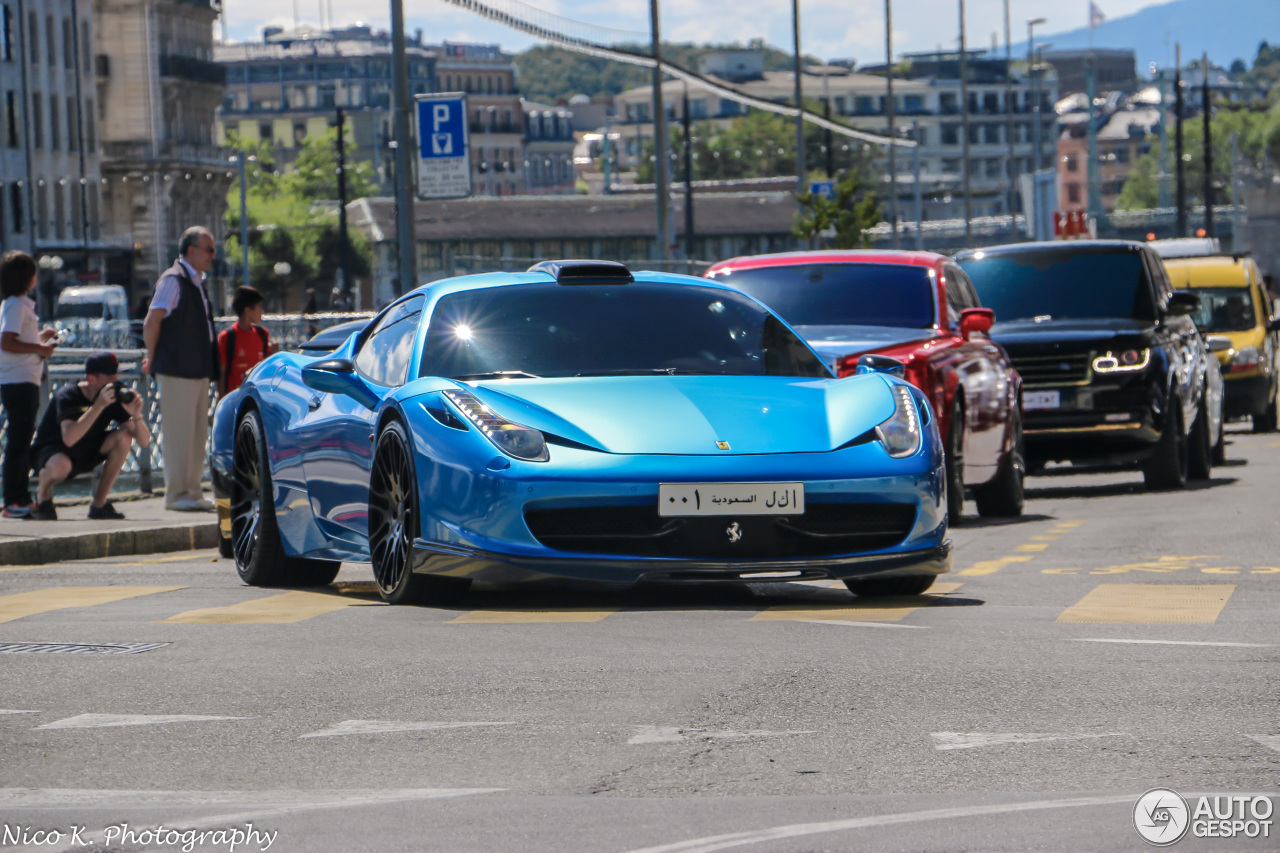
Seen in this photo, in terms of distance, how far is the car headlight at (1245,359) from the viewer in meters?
25.0

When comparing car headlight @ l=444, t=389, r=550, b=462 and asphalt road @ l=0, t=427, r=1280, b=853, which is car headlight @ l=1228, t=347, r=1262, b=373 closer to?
asphalt road @ l=0, t=427, r=1280, b=853

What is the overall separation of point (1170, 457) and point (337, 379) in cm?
938

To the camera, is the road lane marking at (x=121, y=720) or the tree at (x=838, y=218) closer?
the road lane marking at (x=121, y=720)

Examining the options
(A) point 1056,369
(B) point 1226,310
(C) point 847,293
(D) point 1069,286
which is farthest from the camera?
(B) point 1226,310

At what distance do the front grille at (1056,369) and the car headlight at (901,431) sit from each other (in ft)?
27.4

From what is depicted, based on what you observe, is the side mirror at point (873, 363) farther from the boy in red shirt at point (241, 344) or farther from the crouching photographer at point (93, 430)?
the boy in red shirt at point (241, 344)

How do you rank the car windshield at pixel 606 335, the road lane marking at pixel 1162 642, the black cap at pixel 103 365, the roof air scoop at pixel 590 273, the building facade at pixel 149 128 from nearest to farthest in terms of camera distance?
the road lane marking at pixel 1162 642 < the car windshield at pixel 606 335 < the roof air scoop at pixel 590 273 < the black cap at pixel 103 365 < the building facade at pixel 149 128

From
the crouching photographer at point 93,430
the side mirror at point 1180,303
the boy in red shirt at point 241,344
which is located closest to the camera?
the crouching photographer at point 93,430

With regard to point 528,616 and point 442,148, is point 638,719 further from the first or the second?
point 442,148

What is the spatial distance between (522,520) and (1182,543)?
5.32 meters

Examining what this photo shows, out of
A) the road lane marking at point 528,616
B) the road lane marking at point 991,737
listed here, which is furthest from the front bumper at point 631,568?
the road lane marking at point 991,737

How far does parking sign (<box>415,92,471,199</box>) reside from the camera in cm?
2159

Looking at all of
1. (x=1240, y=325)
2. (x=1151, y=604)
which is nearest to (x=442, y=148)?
(x=1240, y=325)

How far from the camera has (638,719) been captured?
5.38 meters
